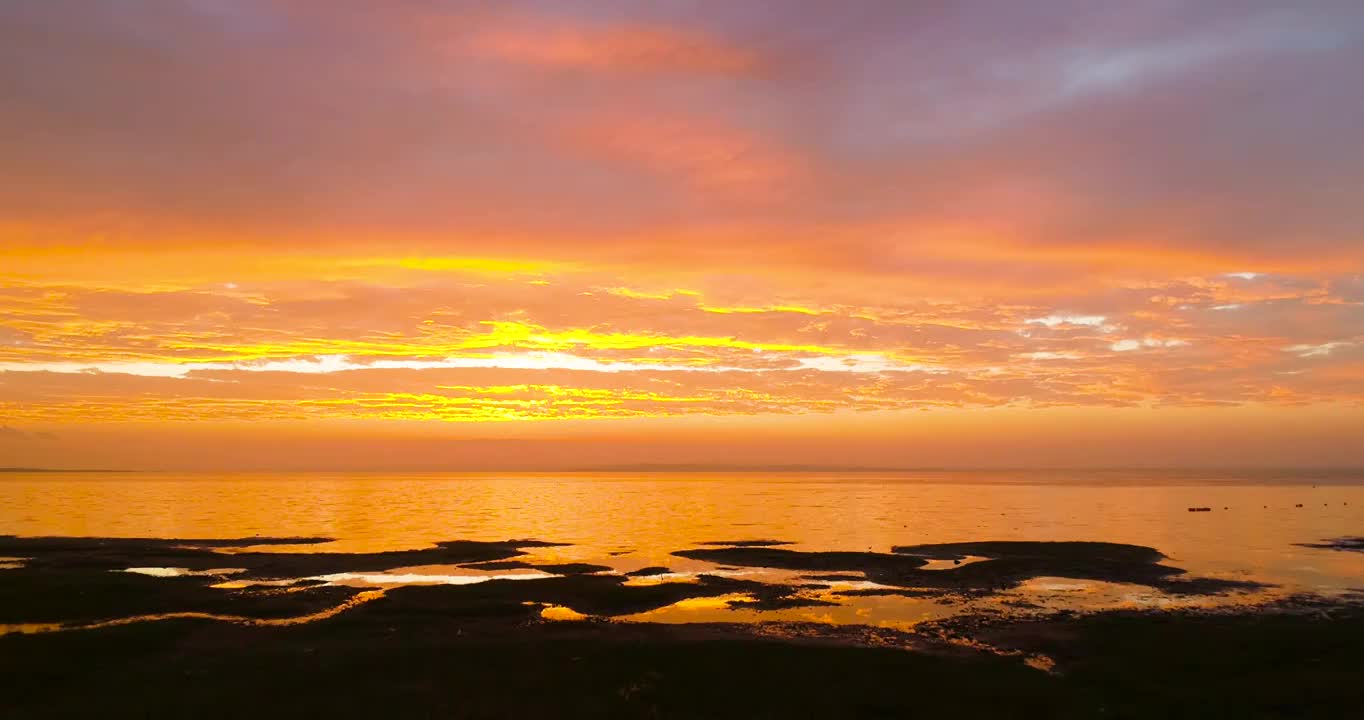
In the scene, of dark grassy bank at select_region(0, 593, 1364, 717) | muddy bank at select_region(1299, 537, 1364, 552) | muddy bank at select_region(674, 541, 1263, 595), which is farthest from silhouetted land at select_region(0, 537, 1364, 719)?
muddy bank at select_region(1299, 537, 1364, 552)

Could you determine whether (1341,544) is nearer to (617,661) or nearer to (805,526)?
(805,526)

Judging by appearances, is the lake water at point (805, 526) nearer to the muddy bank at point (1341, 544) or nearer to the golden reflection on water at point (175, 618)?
the muddy bank at point (1341, 544)

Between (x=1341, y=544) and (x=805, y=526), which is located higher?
(x=1341, y=544)

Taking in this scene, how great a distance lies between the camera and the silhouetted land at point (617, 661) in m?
21.4

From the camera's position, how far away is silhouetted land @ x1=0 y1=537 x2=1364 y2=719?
21406mm

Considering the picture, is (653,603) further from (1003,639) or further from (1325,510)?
(1325,510)

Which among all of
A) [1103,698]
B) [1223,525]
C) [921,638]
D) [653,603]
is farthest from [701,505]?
[1103,698]

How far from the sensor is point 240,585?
3941 centimetres

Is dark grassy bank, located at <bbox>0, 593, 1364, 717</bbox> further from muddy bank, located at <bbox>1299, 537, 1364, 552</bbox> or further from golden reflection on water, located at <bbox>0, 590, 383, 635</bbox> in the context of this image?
muddy bank, located at <bbox>1299, 537, 1364, 552</bbox>

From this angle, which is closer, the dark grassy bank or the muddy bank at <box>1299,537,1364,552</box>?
the dark grassy bank

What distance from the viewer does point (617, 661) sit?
2541 cm

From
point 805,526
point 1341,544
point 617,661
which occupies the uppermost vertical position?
point 1341,544

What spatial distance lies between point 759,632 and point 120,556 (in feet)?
136

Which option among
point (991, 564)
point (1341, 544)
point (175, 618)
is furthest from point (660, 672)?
point (1341, 544)
